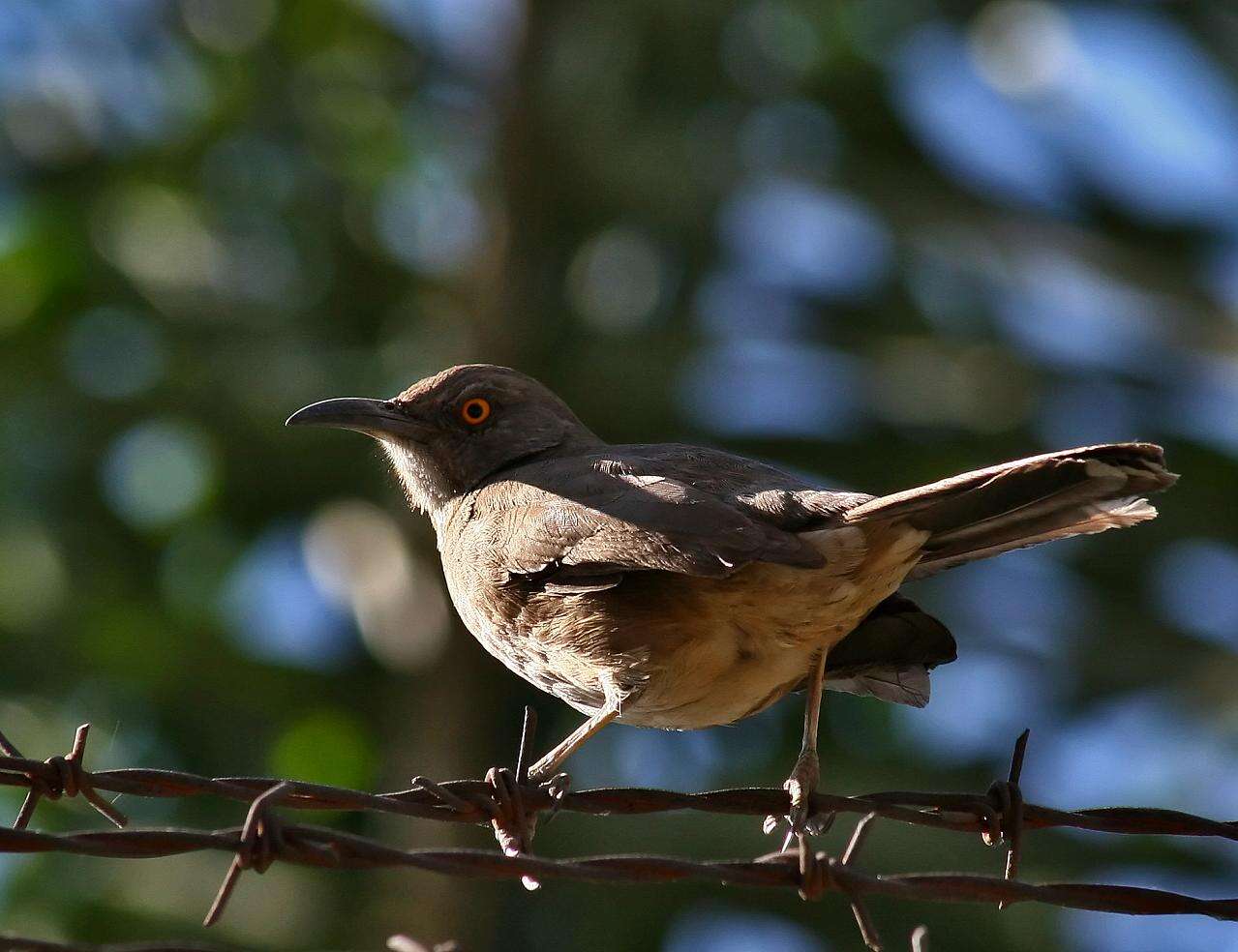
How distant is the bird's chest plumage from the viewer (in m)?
4.55

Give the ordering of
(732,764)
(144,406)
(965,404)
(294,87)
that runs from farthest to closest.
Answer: (294,87) → (144,406) → (965,404) → (732,764)

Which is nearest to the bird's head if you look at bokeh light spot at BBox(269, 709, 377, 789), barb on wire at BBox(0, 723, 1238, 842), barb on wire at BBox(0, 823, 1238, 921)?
barb on wire at BBox(0, 723, 1238, 842)

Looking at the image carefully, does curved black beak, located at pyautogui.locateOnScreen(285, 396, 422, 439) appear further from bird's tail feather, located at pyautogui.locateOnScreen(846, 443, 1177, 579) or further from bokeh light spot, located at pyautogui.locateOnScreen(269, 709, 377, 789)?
bokeh light spot, located at pyautogui.locateOnScreen(269, 709, 377, 789)

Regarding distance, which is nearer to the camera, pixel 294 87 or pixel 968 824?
pixel 968 824

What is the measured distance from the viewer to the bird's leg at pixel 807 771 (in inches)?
167

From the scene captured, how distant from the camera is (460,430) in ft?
20.0

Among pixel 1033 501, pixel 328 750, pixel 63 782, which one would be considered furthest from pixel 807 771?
pixel 328 750

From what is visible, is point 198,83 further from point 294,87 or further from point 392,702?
point 392,702

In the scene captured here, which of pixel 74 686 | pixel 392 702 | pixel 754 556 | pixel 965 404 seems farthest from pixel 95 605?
pixel 754 556

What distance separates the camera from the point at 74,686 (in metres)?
11.4

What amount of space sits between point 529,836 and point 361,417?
7.34 feet

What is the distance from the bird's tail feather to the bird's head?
1.96 metres

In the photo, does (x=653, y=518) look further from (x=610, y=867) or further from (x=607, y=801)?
(x=610, y=867)

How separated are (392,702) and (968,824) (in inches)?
324
